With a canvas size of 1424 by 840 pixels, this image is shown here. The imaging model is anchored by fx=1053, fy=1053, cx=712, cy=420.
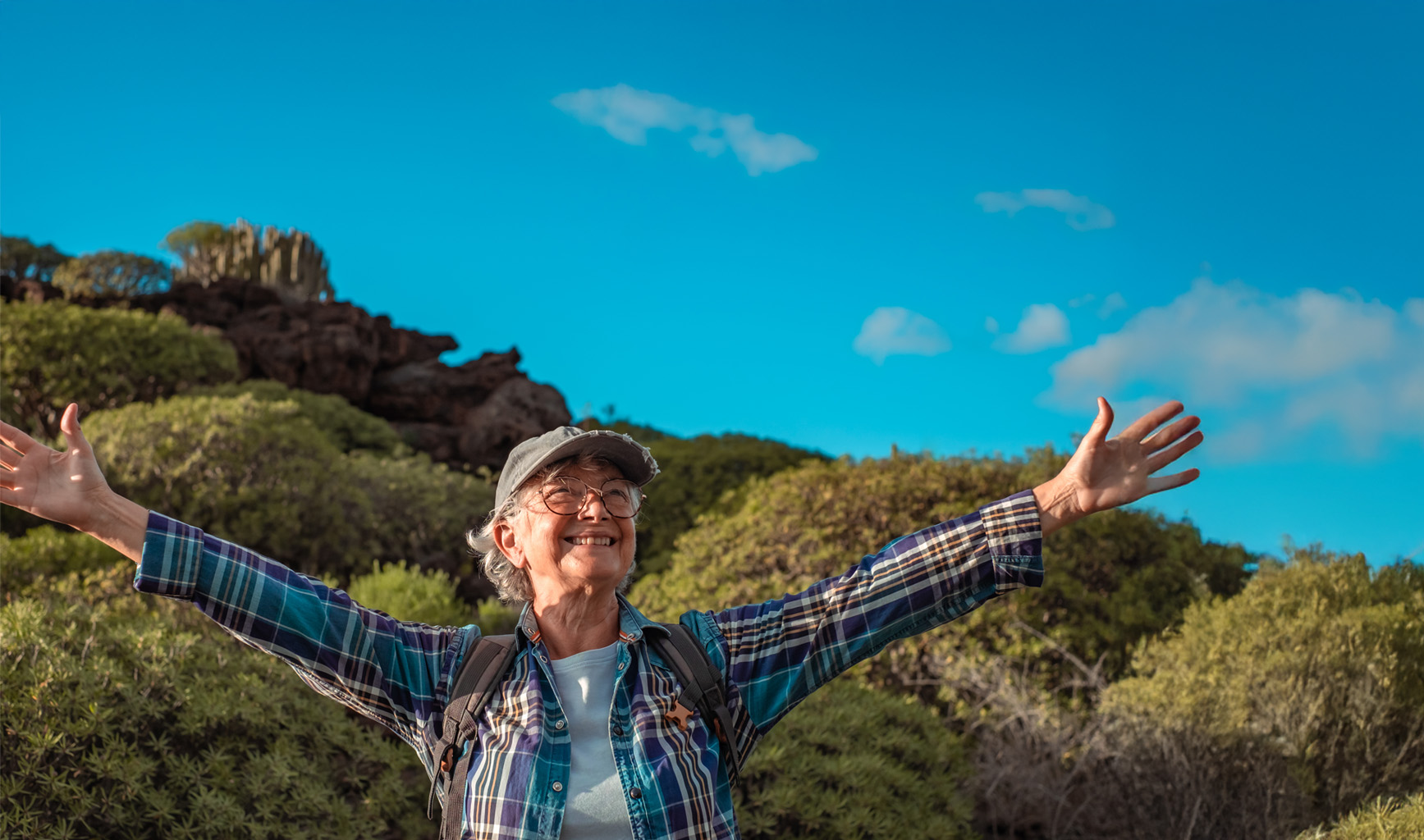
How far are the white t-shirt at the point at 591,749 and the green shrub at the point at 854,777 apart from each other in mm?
2176

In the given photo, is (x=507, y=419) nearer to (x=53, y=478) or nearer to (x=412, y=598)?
(x=412, y=598)

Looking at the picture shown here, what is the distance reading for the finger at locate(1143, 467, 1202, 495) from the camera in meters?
2.71

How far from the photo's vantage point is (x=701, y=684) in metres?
2.54

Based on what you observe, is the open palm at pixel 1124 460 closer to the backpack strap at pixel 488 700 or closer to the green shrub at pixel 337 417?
the backpack strap at pixel 488 700

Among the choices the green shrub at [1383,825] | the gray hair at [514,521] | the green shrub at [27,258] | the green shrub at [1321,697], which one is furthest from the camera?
the green shrub at [27,258]

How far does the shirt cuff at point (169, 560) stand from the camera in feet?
7.95

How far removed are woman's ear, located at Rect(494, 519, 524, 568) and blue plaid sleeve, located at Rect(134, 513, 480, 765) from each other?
238 mm

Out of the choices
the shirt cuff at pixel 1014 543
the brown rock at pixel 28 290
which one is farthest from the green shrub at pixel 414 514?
the brown rock at pixel 28 290

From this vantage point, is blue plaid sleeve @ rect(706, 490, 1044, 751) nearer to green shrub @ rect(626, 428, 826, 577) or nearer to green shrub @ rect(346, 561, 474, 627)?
green shrub @ rect(346, 561, 474, 627)

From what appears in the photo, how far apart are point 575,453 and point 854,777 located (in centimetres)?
272

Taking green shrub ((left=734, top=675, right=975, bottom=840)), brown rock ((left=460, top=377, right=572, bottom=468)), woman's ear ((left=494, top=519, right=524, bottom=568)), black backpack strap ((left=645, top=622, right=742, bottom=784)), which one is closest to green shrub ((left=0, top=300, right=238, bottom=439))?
brown rock ((left=460, top=377, right=572, bottom=468))

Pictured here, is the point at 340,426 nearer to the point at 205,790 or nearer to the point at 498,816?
the point at 205,790

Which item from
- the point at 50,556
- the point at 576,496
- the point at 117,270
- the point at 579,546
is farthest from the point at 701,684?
the point at 117,270

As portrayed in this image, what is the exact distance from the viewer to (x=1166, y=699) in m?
5.33
